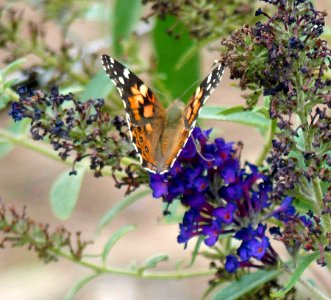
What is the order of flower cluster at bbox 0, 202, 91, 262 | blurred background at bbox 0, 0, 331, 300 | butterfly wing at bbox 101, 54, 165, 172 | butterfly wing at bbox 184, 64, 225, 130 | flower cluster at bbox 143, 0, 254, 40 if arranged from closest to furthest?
butterfly wing at bbox 184, 64, 225, 130 < butterfly wing at bbox 101, 54, 165, 172 < flower cluster at bbox 0, 202, 91, 262 < flower cluster at bbox 143, 0, 254, 40 < blurred background at bbox 0, 0, 331, 300

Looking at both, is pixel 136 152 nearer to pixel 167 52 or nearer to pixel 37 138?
pixel 37 138

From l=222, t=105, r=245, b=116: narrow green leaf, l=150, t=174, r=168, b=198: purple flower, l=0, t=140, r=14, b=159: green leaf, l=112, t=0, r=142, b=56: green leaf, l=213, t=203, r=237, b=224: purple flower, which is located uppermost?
l=112, t=0, r=142, b=56: green leaf

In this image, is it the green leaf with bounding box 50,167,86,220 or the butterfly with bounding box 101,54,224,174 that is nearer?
the butterfly with bounding box 101,54,224,174

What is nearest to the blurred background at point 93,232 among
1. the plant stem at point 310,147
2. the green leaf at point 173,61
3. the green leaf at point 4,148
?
the green leaf at point 173,61

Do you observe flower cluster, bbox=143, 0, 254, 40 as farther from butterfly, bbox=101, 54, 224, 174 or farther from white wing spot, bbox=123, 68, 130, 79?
white wing spot, bbox=123, 68, 130, 79

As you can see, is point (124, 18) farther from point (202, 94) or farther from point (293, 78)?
point (293, 78)

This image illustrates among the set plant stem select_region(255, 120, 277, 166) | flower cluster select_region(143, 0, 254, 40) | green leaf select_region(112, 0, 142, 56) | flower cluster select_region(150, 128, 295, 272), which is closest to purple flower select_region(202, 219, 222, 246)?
flower cluster select_region(150, 128, 295, 272)
